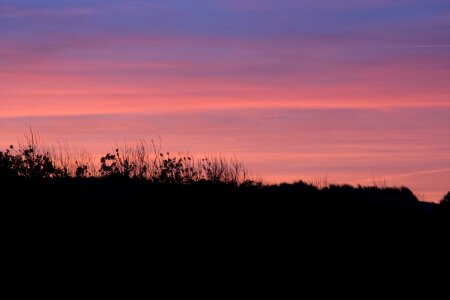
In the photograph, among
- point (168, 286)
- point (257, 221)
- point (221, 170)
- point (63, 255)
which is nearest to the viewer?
point (168, 286)

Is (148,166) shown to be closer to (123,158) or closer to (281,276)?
(123,158)

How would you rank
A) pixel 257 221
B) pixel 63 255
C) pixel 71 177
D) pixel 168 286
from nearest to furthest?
pixel 168 286
pixel 63 255
pixel 257 221
pixel 71 177

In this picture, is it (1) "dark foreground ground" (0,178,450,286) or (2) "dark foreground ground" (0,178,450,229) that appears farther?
(2) "dark foreground ground" (0,178,450,229)

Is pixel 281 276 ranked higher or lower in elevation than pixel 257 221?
lower

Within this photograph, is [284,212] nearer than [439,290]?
No

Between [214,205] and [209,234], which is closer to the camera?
[209,234]

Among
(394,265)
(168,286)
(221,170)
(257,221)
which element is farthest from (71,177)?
(394,265)

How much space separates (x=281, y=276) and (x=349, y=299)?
50.0 inches

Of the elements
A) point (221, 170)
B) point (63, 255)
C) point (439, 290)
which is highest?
point (221, 170)

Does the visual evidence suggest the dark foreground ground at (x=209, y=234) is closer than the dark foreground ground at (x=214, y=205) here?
Yes

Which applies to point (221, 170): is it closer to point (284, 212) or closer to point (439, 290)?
point (284, 212)

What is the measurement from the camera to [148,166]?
67.5 feet

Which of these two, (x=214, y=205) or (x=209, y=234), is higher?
(x=214, y=205)

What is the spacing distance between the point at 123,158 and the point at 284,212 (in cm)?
635
